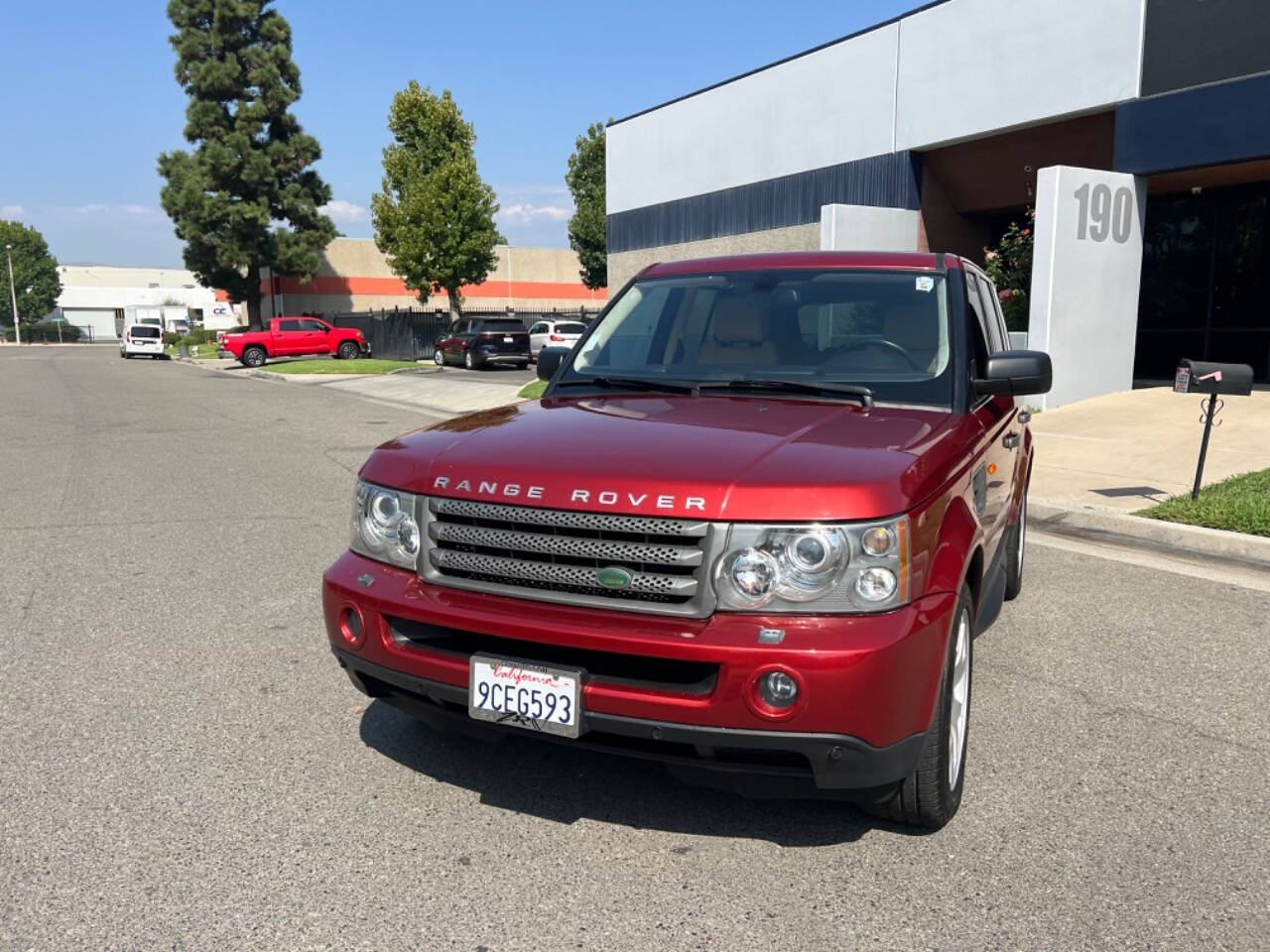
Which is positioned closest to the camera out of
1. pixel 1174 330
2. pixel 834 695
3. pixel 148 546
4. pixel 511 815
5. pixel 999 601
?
pixel 834 695

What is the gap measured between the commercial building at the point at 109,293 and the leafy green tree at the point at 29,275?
1843 mm

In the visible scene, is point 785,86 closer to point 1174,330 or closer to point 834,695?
point 1174,330

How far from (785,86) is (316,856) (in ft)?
69.4

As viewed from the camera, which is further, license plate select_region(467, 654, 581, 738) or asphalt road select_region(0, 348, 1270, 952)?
license plate select_region(467, 654, 581, 738)

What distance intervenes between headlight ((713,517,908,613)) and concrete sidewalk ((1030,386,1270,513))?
21.0 feet

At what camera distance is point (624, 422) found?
10.9ft

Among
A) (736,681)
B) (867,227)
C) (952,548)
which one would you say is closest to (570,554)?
(736,681)

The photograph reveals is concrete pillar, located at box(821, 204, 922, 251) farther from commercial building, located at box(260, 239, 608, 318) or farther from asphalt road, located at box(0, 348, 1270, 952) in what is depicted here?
commercial building, located at box(260, 239, 608, 318)

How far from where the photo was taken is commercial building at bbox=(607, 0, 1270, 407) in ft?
45.5

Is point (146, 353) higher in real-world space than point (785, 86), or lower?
lower

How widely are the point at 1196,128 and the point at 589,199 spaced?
4184 cm

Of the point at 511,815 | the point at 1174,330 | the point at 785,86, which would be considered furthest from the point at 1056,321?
the point at 511,815

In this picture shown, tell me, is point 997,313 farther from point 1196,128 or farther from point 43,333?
point 43,333

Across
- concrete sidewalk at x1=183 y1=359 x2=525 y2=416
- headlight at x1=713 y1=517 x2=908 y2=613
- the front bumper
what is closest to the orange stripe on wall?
concrete sidewalk at x1=183 y1=359 x2=525 y2=416
